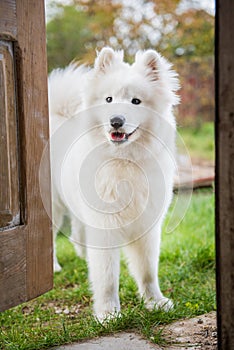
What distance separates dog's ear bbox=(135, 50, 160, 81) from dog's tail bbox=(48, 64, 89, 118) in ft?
2.52

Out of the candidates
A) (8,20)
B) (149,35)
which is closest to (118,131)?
(8,20)

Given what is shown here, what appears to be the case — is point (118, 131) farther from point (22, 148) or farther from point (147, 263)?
point (147, 263)

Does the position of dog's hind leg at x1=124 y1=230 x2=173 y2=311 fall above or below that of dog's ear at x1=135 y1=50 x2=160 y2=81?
below

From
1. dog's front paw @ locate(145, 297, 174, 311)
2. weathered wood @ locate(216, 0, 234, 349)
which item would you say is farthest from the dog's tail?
weathered wood @ locate(216, 0, 234, 349)

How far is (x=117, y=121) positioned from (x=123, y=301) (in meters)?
1.24

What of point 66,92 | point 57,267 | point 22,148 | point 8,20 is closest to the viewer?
point 8,20

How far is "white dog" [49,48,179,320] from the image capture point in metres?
2.87

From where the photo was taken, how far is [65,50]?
11.0 metres

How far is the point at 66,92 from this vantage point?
3.73 metres

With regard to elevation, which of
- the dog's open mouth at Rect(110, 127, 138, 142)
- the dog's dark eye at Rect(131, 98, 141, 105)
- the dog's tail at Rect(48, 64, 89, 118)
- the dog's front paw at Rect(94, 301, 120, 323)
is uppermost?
the dog's tail at Rect(48, 64, 89, 118)

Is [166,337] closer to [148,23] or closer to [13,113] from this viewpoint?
[13,113]

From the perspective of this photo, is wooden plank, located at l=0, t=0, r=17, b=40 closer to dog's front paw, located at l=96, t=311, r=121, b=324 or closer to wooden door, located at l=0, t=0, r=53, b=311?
wooden door, located at l=0, t=0, r=53, b=311

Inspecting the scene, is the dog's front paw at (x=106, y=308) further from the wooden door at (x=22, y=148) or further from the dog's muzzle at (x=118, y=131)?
the dog's muzzle at (x=118, y=131)

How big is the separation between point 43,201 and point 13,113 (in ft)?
1.44
